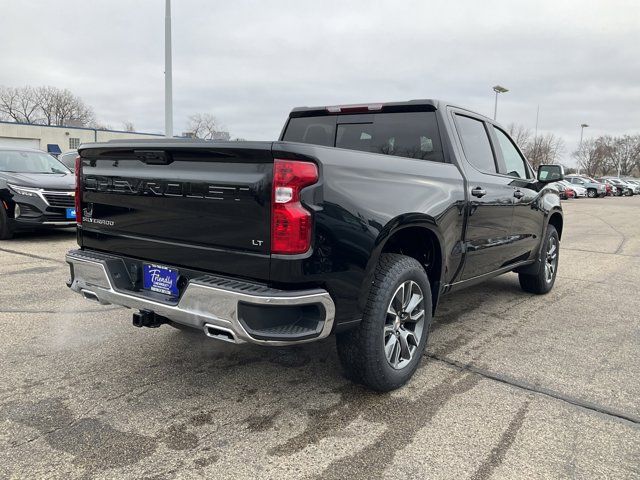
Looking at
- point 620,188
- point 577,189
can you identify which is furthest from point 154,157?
point 620,188

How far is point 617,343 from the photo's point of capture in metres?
4.33

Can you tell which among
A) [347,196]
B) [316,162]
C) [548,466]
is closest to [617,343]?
[548,466]

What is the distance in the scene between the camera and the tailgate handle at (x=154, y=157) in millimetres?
2910

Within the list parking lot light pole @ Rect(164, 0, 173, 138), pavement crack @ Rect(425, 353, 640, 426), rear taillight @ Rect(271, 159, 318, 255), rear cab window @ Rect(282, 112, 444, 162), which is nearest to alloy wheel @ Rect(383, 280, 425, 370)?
pavement crack @ Rect(425, 353, 640, 426)

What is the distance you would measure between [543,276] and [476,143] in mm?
2212

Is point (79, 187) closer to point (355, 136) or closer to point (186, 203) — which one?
point (186, 203)

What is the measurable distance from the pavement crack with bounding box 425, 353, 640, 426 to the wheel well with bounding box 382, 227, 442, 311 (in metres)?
0.47

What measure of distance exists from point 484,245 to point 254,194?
2453 mm

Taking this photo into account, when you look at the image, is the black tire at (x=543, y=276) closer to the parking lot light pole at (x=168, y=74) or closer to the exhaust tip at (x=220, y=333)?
the exhaust tip at (x=220, y=333)

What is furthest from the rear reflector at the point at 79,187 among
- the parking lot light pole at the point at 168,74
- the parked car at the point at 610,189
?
the parked car at the point at 610,189

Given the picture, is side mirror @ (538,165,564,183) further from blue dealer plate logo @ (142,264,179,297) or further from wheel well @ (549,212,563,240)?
blue dealer plate logo @ (142,264,179,297)

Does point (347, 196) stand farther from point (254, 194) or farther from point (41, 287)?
point (41, 287)

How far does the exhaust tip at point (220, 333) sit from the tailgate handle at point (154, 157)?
38.4 inches

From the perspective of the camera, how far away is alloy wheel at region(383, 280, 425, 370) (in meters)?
3.21
